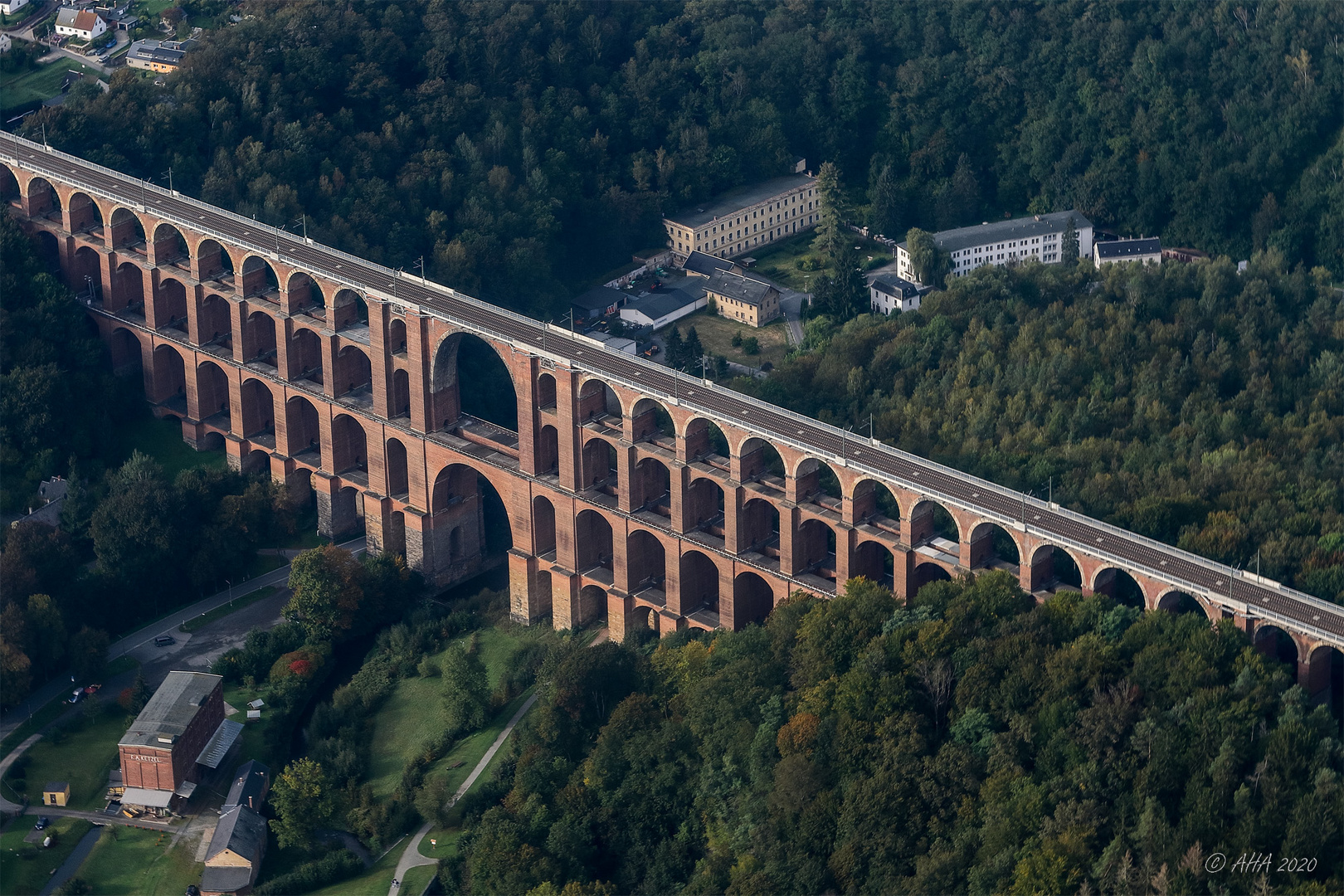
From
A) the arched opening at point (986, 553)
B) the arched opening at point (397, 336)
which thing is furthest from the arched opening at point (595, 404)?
the arched opening at point (986, 553)

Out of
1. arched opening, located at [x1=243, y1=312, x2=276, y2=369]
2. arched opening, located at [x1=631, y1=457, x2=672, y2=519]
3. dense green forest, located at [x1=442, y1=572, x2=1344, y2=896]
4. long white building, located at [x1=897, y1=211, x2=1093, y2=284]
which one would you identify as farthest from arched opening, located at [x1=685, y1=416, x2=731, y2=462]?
long white building, located at [x1=897, y1=211, x2=1093, y2=284]

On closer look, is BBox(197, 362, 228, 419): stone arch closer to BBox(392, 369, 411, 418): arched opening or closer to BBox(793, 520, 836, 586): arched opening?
BBox(392, 369, 411, 418): arched opening

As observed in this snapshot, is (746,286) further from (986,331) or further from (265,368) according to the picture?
(265,368)

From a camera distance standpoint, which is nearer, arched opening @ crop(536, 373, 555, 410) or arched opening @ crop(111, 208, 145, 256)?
arched opening @ crop(536, 373, 555, 410)

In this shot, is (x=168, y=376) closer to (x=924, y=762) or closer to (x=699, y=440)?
(x=699, y=440)

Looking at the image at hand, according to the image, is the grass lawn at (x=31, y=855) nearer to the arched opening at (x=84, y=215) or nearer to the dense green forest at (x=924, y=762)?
the dense green forest at (x=924, y=762)
